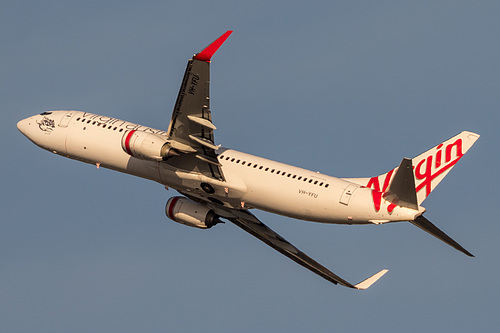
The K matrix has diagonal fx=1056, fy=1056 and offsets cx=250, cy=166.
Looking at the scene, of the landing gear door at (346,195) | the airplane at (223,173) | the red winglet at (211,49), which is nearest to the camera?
the red winglet at (211,49)

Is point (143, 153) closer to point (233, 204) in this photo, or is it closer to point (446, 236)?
point (233, 204)

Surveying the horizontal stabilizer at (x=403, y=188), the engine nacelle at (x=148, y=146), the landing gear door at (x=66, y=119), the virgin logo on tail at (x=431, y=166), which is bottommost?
the horizontal stabilizer at (x=403, y=188)

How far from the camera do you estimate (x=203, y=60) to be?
5775 cm

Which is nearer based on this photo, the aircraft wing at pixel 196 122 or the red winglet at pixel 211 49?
the red winglet at pixel 211 49

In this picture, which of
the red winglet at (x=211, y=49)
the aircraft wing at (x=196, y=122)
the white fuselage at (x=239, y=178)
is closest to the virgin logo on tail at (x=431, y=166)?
the white fuselage at (x=239, y=178)

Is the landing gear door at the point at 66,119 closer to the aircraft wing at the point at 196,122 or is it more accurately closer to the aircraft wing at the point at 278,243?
the aircraft wing at the point at 196,122

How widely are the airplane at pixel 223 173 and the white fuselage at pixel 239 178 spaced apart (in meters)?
0.06

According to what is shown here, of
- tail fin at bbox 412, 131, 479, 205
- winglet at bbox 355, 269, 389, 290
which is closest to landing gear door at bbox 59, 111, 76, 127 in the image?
winglet at bbox 355, 269, 389, 290

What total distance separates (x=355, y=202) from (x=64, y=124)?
21.1 metres

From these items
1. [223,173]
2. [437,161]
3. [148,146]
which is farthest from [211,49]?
[437,161]

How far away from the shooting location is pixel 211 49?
5719 centimetres

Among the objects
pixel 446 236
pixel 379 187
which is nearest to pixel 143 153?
pixel 379 187

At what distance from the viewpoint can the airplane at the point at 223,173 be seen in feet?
196

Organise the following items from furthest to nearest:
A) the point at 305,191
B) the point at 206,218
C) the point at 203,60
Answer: the point at 206,218 → the point at 305,191 → the point at 203,60
